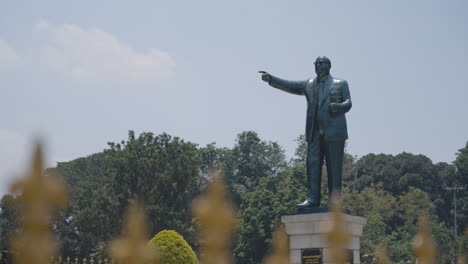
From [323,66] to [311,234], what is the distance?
10.3 feet

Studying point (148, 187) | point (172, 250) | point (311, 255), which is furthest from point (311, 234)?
point (148, 187)

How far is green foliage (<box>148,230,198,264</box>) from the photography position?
1689 cm

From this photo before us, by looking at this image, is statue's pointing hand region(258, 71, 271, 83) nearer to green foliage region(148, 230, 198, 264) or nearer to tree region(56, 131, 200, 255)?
green foliage region(148, 230, 198, 264)

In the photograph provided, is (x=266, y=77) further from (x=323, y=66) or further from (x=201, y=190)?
(x=201, y=190)

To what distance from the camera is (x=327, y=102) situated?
10430 mm

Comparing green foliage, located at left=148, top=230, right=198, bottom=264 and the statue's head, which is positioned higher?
the statue's head

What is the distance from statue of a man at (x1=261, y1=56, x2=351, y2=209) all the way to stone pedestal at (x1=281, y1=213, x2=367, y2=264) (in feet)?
1.32

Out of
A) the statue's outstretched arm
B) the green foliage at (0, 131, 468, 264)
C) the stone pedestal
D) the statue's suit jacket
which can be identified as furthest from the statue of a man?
the green foliage at (0, 131, 468, 264)

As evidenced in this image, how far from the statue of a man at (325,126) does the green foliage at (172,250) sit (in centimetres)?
742

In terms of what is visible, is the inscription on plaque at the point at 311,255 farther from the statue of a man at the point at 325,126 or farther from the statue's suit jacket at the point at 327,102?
the statue's suit jacket at the point at 327,102

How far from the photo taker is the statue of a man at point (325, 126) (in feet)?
33.9

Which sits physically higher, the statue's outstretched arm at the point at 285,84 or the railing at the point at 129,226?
the statue's outstretched arm at the point at 285,84

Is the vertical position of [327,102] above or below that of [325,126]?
above

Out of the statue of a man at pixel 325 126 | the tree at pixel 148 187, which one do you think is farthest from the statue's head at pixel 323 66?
the tree at pixel 148 187
